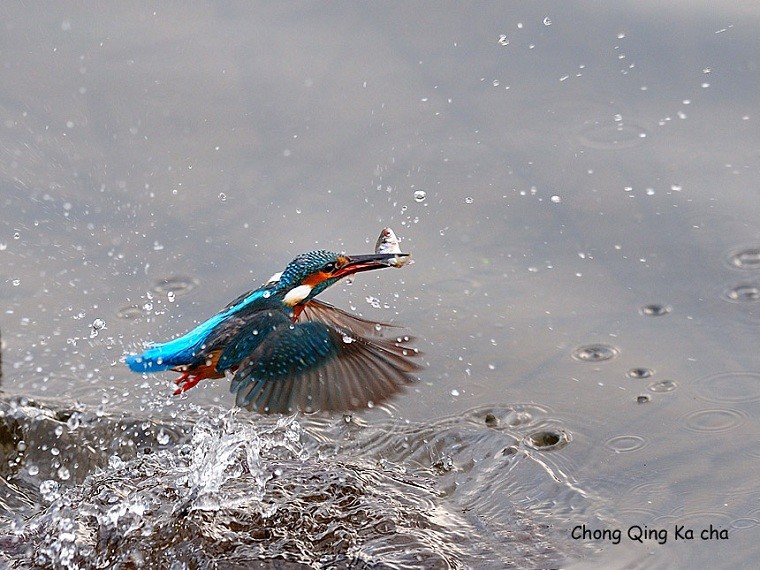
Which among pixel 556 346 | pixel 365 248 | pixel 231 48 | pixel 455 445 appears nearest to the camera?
pixel 455 445

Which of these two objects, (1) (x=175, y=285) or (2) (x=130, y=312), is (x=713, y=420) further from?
(2) (x=130, y=312)

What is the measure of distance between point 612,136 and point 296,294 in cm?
200

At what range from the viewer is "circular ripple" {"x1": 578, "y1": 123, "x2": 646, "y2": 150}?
194 inches

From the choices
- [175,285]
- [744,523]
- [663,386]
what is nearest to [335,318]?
[175,285]

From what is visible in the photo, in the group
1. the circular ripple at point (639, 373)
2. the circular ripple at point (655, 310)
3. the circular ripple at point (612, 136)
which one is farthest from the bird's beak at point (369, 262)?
the circular ripple at point (612, 136)

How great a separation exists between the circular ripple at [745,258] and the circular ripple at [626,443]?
106cm

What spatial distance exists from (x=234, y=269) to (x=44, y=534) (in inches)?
64.0

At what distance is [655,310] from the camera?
4.35 metres

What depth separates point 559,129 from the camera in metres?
5.03

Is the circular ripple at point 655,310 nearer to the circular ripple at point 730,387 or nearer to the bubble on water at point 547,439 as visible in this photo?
the circular ripple at point 730,387

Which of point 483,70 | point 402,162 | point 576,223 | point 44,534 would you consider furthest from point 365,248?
point 44,534

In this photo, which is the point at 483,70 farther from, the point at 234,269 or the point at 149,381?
the point at 149,381

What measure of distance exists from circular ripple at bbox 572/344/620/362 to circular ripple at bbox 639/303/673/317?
A: 0.25 metres

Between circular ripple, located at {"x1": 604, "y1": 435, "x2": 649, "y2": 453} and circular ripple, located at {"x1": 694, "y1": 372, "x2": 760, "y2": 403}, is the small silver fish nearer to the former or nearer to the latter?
circular ripple, located at {"x1": 604, "y1": 435, "x2": 649, "y2": 453}
